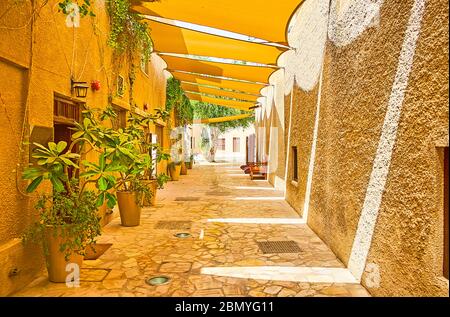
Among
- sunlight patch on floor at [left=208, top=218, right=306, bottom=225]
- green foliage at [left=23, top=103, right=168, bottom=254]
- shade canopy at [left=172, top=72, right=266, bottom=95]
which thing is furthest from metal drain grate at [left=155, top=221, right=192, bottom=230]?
shade canopy at [left=172, top=72, right=266, bottom=95]

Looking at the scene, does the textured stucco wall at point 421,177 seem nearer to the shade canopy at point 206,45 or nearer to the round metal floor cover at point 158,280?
the round metal floor cover at point 158,280

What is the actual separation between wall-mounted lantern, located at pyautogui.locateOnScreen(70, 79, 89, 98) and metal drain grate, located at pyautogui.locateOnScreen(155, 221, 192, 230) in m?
2.74

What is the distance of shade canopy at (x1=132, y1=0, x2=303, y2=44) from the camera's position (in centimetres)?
589

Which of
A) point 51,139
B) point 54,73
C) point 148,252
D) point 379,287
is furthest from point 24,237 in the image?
point 379,287

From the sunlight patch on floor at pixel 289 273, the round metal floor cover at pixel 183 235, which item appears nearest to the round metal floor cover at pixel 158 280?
the sunlight patch on floor at pixel 289 273

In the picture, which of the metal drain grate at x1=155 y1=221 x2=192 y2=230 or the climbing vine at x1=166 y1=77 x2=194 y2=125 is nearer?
the metal drain grate at x1=155 y1=221 x2=192 y2=230

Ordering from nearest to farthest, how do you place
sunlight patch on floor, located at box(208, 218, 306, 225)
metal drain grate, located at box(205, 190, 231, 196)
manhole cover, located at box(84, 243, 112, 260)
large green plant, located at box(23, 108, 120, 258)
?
large green plant, located at box(23, 108, 120, 258) → manhole cover, located at box(84, 243, 112, 260) → sunlight patch on floor, located at box(208, 218, 306, 225) → metal drain grate, located at box(205, 190, 231, 196)

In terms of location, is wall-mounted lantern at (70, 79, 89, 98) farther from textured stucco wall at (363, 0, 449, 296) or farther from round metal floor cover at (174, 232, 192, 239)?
textured stucco wall at (363, 0, 449, 296)

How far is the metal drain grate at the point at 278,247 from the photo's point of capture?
17.1ft

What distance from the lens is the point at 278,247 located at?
5.39 metres

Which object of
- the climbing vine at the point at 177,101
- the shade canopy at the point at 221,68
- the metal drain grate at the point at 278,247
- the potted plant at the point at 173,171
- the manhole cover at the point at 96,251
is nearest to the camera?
the manhole cover at the point at 96,251

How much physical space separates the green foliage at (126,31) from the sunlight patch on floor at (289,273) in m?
5.03

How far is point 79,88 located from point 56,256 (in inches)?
104

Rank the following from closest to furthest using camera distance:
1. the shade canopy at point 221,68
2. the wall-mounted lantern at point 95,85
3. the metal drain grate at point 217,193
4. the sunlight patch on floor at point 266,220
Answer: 1. the wall-mounted lantern at point 95,85
2. the sunlight patch on floor at point 266,220
3. the shade canopy at point 221,68
4. the metal drain grate at point 217,193
